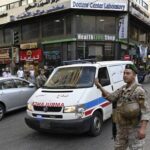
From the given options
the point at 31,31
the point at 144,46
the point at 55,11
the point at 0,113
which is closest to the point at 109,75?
the point at 0,113

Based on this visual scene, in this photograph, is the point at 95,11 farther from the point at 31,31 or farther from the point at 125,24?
the point at 31,31

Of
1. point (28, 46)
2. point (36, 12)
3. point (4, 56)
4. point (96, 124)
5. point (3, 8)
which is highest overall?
point (3, 8)

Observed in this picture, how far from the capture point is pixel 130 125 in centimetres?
415

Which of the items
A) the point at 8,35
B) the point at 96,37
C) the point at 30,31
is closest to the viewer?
the point at 96,37

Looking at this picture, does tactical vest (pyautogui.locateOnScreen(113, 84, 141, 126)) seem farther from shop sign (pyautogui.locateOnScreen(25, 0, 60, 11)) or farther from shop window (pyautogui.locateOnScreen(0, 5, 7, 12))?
shop window (pyautogui.locateOnScreen(0, 5, 7, 12))

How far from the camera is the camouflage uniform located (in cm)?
399

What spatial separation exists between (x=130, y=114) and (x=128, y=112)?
0.13ft

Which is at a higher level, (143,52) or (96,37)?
(96,37)

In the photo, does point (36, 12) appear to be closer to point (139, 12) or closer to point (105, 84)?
point (139, 12)

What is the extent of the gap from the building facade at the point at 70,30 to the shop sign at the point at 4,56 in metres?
0.66

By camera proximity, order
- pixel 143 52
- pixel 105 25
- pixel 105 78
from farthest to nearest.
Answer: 1. pixel 143 52
2. pixel 105 25
3. pixel 105 78

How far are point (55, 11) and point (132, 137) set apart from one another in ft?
66.2

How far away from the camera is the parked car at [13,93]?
31.9 feet

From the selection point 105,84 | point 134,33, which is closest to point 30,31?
point 134,33
